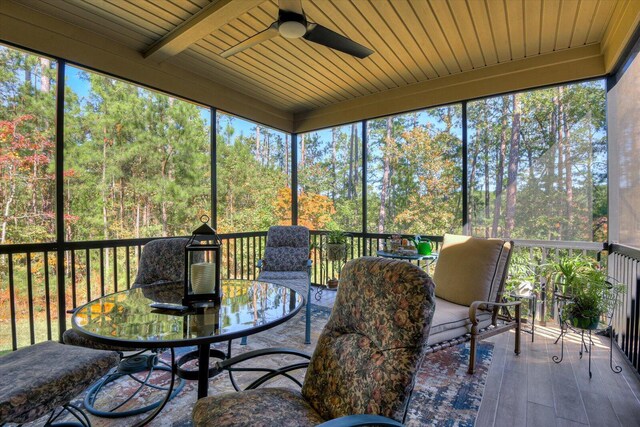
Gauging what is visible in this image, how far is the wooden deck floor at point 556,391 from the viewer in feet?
5.92

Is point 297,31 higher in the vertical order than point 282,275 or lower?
higher

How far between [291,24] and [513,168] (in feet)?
10.1

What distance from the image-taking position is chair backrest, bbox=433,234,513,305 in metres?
2.61

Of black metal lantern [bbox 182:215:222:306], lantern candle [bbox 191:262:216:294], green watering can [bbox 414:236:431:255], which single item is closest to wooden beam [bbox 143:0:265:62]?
black metal lantern [bbox 182:215:222:306]

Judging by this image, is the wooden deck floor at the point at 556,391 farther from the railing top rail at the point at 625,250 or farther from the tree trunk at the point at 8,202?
the tree trunk at the point at 8,202

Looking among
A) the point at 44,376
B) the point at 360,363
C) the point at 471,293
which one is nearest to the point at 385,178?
the point at 471,293

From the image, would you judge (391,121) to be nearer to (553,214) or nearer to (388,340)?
(553,214)

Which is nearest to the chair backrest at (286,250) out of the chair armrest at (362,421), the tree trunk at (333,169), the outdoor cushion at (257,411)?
the tree trunk at (333,169)

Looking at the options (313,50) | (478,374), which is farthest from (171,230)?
(478,374)

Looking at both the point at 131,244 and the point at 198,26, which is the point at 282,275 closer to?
the point at 131,244

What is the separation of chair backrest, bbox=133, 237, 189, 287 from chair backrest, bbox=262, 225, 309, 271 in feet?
4.74

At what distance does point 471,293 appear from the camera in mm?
2637

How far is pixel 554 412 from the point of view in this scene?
1863mm

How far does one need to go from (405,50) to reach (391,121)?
1641 mm
